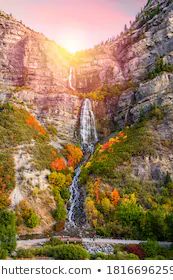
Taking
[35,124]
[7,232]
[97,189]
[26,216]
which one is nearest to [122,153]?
[97,189]

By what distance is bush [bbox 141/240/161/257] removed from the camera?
42062mm

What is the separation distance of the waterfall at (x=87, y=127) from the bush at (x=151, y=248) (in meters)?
38.4

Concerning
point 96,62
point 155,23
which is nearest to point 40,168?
point 96,62

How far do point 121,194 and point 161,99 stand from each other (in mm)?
27034

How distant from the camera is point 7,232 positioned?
38500 millimetres

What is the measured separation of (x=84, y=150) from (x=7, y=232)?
139ft

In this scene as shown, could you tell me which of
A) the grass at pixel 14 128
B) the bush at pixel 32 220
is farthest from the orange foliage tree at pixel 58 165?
the bush at pixel 32 220

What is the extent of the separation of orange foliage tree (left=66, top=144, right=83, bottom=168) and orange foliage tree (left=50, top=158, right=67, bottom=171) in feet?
7.78

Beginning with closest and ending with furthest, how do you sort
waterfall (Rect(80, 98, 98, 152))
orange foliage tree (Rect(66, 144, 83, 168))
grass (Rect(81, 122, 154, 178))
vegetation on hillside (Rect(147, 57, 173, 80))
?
grass (Rect(81, 122, 154, 178))
orange foliage tree (Rect(66, 144, 83, 168))
waterfall (Rect(80, 98, 98, 152))
vegetation on hillside (Rect(147, 57, 173, 80))

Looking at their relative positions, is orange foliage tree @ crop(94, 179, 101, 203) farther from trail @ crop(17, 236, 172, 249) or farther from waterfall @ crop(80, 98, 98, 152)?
waterfall @ crop(80, 98, 98, 152)

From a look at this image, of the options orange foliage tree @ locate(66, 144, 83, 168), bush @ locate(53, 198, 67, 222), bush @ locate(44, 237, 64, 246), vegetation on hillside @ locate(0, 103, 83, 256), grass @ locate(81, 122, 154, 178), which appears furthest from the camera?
orange foliage tree @ locate(66, 144, 83, 168)

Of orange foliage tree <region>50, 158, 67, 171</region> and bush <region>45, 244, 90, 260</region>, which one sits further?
orange foliage tree <region>50, 158, 67, 171</region>

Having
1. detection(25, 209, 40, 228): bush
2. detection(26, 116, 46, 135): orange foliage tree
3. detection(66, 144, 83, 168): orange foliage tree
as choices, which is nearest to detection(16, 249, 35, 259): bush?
detection(25, 209, 40, 228): bush

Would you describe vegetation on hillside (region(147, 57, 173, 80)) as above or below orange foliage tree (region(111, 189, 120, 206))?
above
